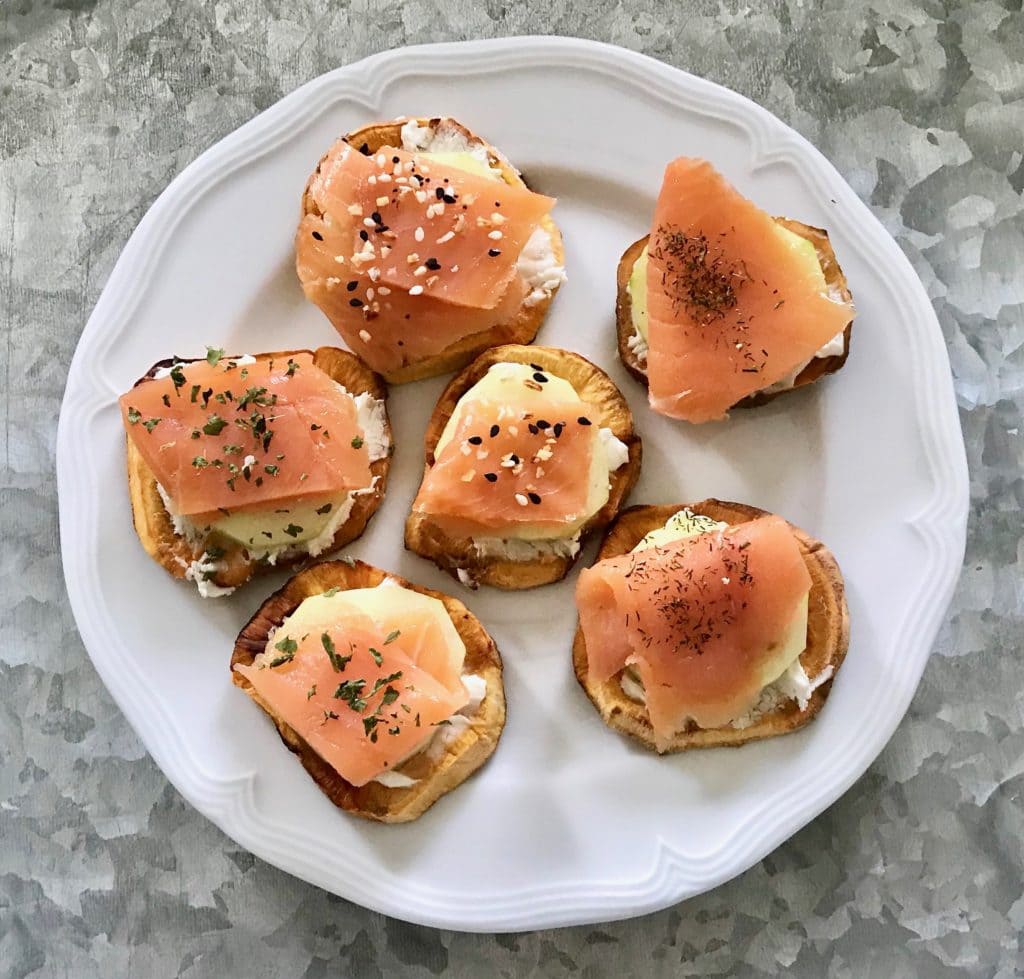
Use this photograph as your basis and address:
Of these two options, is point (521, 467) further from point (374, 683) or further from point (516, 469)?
point (374, 683)

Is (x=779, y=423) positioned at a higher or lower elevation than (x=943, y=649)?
higher

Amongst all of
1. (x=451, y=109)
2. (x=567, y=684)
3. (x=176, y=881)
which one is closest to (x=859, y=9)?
(x=451, y=109)

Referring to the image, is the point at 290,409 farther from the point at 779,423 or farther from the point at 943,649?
the point at 943,649

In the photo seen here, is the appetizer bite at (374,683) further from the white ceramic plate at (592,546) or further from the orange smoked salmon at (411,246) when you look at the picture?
the orange smoked salmon at (411,246)

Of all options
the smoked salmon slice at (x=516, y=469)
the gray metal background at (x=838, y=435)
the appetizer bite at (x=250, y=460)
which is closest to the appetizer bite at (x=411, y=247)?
the appetizer bite at (x=250, y=460)

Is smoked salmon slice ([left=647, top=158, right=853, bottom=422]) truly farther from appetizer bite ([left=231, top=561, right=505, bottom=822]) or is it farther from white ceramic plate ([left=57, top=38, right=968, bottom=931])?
appetizer bite ([left=231, top=561, right=505, bottom=822])
